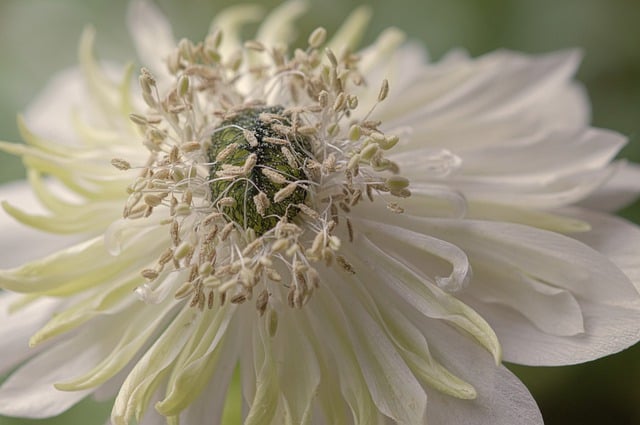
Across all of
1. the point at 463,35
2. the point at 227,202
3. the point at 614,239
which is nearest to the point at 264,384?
the point at 227,202

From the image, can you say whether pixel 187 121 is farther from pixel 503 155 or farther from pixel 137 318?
pixel 503 155

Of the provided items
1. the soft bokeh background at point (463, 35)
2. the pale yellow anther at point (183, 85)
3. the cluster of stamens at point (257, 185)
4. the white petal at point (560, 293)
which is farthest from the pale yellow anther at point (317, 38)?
the soft bokeh background at point (463, 35)

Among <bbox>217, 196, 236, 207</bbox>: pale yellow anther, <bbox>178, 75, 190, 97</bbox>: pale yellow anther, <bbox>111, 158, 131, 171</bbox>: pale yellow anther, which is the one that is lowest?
<bbox>217, 196, 236, 207</bbox>: pale yellow anther

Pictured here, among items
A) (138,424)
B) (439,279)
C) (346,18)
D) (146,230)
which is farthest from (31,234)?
(346,18)

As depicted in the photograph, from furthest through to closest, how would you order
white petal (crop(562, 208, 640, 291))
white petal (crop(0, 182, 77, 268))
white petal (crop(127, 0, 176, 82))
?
white petal (crop(127, 0, 176, 82)) < white petal (crop(0, 182, 77, 268)) < white petal (crop(562, 208, 640, 291))

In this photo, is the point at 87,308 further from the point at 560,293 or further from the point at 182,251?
the point at 560,293

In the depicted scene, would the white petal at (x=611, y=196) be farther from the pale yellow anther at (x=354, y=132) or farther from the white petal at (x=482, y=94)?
the pale yellow anther at (x=354, y=132)

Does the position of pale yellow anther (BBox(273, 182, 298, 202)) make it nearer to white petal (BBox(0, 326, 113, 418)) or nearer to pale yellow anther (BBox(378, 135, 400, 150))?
pale yellow anther (BBox(378, 135, 400, 150))

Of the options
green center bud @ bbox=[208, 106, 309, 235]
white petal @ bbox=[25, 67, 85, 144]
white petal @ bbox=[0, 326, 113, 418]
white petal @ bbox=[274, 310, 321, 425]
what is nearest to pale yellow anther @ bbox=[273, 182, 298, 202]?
green center bud @ bbox=[208, 106, 309, 235]
